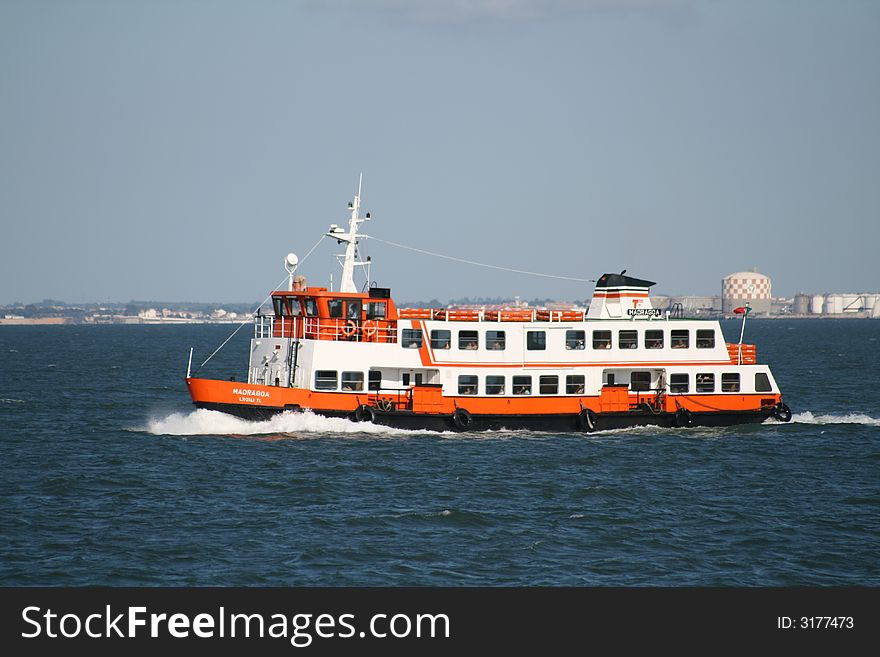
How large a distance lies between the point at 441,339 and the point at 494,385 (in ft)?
8.35

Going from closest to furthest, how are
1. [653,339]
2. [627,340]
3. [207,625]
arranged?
[207,625], [627,340], [653,339]

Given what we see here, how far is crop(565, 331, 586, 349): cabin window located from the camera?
131 ft

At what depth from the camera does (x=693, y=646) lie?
1627 cm

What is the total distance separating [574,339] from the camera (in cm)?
4009

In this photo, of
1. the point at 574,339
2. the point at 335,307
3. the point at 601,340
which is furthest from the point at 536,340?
the point at 335,307

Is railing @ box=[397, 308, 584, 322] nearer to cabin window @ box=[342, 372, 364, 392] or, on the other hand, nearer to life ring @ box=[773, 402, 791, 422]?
cabin window @ box=[342, 372, 364, 392]

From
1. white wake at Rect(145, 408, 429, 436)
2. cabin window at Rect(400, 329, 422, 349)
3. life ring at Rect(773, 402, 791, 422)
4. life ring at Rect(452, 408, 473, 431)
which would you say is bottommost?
white wake at Rect(145, 408, 429, 436)

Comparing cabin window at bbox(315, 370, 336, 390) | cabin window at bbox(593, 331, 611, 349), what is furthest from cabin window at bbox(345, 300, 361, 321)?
cabin window at bbox(593, 331, 611, 349)

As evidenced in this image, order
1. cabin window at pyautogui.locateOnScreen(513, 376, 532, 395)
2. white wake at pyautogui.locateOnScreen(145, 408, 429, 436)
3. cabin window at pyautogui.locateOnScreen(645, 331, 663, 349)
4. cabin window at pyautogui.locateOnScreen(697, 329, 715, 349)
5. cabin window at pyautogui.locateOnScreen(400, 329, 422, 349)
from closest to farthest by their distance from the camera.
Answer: white wake at pyautogui.locateOnScreen(145, 408, 429, 436), cabin window at pyautogui.locateOnScreen(400, 329, 422, 349), cabin window at pyautogui.locateOnScreen(513, 376, 532, 395), cabin window at pyautogui.locateOnScreen(645, 331, 663, 349), cabin window at pyautogui.locateOnScreen(697, 329, 715, 349)

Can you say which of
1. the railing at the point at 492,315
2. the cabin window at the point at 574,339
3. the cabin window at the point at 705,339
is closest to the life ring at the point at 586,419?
the cabin window at the point at 574,339

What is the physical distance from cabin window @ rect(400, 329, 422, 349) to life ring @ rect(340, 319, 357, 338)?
1.75 meters

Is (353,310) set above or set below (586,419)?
above

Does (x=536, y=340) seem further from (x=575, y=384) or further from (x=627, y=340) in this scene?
(x=627, y=340)

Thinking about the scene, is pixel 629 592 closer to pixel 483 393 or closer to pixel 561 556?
pixel 561 556
